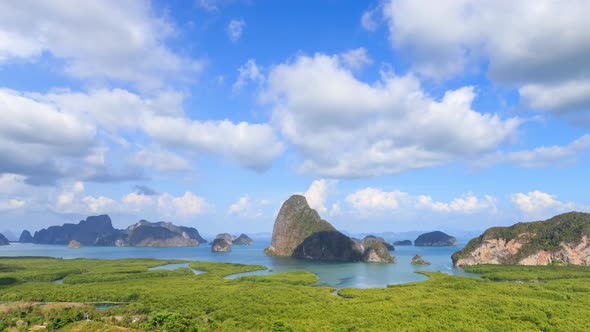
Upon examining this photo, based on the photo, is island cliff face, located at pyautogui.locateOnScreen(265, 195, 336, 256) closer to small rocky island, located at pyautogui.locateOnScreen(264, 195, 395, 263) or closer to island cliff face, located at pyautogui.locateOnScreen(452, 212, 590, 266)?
small rocky island, located at pyautogui.locateOnScreen(264, 195, 395, 263)

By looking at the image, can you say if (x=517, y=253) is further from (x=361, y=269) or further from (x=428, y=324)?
(x=428, y=324)

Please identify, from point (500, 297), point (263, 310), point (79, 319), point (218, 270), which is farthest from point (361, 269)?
point (79, 319)

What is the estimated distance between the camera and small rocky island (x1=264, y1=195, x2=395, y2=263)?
161m

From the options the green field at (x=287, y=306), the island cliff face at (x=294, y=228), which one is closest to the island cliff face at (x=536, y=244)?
the green field at (x=287, y=306)

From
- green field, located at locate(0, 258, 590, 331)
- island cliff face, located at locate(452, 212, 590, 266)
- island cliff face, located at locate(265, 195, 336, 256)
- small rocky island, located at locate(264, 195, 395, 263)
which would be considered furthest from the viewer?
island cliff face, located at locate(265, 195, 336, 256)

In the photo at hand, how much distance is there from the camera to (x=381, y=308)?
5909cm

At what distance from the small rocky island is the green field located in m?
72.9

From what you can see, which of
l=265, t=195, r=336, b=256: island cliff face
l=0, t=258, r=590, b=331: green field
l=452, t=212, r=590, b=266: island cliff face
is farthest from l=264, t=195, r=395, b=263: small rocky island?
l=0, t=258, r=590, b=331: green field

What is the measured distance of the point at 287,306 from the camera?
61531mm

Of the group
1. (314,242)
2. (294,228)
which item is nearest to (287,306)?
(314,242)

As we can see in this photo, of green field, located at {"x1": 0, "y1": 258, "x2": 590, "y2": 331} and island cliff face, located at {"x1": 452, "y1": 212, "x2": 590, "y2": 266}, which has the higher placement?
island cliff face, located at {"x1": 452, "y1": 212, "x2": 590, "y2": 266}

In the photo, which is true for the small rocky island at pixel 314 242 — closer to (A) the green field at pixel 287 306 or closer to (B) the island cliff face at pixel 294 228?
(B) the island cliff face at pixel 294 228

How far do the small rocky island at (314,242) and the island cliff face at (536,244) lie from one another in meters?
37.6

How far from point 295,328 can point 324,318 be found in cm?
761
